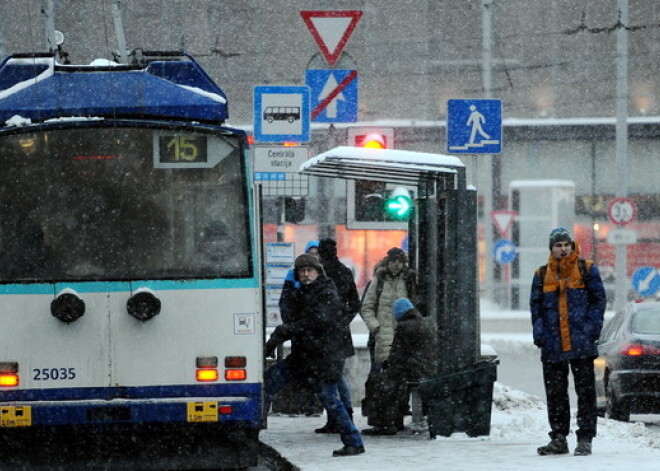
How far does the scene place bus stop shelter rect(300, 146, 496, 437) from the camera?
12.6 meters

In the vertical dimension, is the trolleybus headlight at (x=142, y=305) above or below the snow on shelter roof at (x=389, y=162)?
below

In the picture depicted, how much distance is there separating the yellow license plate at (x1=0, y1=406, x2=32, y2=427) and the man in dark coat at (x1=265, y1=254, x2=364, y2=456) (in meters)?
2.27

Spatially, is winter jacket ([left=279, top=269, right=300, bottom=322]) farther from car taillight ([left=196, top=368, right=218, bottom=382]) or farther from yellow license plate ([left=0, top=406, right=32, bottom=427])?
yellow license plate ([left=0, top=406, right=32, bottom=427])

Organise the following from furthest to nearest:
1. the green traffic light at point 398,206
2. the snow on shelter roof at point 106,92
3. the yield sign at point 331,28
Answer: the yield sign at point 331,28 < the green traffic light at point 398,206 < the snow on shelter roof at point 106,92

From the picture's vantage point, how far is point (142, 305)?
34.8 ft

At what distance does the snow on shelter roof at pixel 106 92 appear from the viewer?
1097 centimetres

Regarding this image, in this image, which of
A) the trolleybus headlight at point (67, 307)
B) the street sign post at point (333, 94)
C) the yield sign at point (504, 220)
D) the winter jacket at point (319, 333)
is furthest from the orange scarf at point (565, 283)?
the yield sign at point (504, 220)

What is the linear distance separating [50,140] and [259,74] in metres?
31.1

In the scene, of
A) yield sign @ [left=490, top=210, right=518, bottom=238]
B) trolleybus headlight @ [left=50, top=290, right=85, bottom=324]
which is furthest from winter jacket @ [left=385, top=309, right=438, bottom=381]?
yield sign @ [left=490, top=210, right=518, bottom=238]

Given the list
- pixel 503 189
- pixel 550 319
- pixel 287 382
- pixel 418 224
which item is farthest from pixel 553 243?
pixel 503 189

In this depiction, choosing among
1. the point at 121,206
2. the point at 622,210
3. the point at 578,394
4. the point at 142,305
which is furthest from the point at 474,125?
the point at 622,210

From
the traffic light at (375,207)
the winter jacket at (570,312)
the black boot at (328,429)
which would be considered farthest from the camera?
the traffic light at (375,207)

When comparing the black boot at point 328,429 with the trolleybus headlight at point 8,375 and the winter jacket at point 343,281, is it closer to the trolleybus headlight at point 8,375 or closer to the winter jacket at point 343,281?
the winter jacket at point 343,281

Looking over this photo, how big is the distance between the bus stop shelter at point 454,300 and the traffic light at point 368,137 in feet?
12.7
